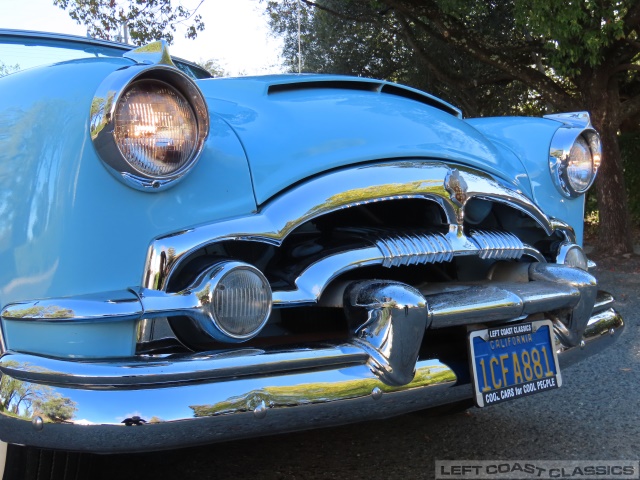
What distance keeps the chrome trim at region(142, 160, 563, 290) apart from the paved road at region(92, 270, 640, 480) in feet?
2.80

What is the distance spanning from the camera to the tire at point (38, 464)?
168cm

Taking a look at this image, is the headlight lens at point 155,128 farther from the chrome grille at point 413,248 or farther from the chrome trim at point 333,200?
the chrome grille at point 413,248

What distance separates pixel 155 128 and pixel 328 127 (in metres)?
0.54

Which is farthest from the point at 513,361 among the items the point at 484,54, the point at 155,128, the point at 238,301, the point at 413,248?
the point at 484,54

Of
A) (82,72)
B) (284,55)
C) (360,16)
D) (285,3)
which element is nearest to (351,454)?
(82,72)

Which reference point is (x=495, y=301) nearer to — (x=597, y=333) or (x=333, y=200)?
(x=333, y=200)

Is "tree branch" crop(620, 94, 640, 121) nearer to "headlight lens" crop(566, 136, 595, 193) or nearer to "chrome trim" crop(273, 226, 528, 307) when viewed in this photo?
"headlight lens" crop(566, 136, 595, 193)

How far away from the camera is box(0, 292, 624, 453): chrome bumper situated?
4.64ft

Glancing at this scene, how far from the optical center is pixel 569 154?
8.56 feet

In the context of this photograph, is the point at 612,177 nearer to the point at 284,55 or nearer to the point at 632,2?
the point at 632,2

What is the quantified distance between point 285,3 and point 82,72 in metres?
10.7

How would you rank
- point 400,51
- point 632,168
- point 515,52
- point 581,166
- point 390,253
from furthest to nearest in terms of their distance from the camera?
point 400,51 < point 632,168 < point 515,52 < point 581,166 < point 390,253

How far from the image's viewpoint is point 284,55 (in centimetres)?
1362

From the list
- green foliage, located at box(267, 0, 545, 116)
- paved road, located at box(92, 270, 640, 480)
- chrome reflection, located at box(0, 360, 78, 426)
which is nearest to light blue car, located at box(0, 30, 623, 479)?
chrome reflection, located at box(0, 360, 78, 426)
